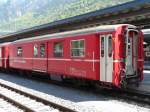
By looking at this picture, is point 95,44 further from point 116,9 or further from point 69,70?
point 116,9

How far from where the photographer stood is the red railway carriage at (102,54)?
1456 centimetres

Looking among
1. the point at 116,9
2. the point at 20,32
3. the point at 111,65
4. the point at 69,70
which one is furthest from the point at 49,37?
the point at 20,32

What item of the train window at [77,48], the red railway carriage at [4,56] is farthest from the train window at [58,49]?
the red railway carriage at [4,56]

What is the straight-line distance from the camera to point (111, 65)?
1462 centimetres

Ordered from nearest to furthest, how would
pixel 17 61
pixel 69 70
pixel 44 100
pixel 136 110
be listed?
pixel 136 110 < pixel 44 100 < pixel 69 70 < pixel 17 61

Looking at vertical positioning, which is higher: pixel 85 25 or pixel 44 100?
pixel 85 25

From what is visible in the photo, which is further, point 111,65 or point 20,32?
point 20,32

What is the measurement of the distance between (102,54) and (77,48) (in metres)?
2.19

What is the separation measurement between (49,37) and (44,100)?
7448 mm

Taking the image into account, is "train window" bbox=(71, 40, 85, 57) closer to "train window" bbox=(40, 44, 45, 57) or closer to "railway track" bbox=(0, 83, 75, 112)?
"railway track" bbox=(0, 83, 75, 112)

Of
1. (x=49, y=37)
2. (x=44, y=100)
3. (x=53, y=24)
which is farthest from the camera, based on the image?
(x=53, y=24)

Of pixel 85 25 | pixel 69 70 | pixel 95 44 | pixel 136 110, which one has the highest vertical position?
pixel 85 25

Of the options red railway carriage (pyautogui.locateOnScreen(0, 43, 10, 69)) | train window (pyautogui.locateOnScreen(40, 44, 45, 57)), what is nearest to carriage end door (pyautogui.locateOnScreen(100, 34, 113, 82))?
train window (pyautogui.locateOnScreen(40, 44, 45, 57))

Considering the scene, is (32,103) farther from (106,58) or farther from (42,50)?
(42,50)
